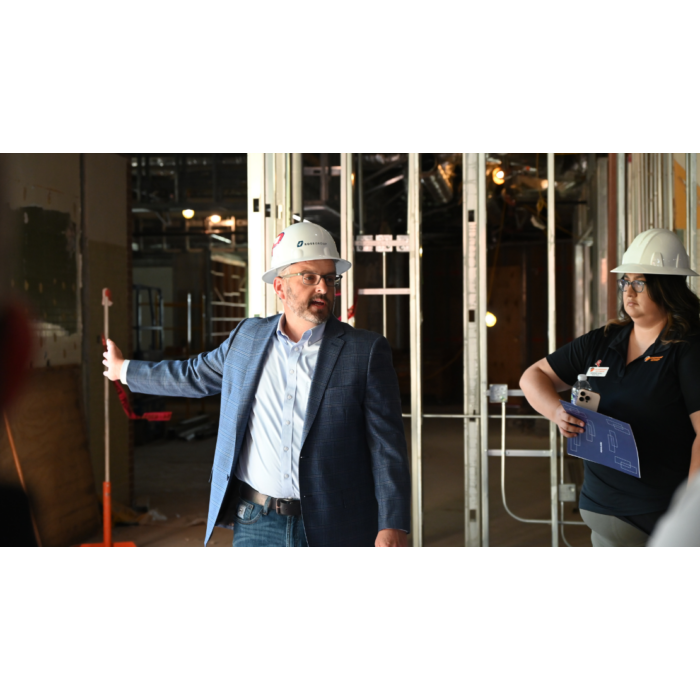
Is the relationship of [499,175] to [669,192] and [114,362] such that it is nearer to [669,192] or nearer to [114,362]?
[669,192]

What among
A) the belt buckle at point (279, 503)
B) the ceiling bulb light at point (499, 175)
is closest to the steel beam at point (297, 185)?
the belt buckle at point (279, 503)

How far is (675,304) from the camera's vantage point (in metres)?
2.39

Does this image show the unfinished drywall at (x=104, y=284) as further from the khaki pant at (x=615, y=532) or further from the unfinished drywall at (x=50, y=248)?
the khaki pant at (x=615, y=532)

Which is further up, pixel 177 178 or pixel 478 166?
pixel 177 178

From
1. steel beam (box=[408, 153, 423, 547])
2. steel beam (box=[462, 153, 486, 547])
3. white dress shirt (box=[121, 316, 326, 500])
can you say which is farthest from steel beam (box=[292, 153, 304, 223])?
white dress shirt (box=[121, 316, 326, 500])

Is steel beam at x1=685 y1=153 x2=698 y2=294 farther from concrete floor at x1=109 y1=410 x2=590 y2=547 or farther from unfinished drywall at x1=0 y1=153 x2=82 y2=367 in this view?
unfinished drywall at x1=0 y1=153 x2=82 y2=367

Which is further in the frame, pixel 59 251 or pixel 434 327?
pixel 434 327

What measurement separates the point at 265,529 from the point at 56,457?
3.68 meters

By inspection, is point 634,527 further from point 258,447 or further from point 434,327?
point 434,327

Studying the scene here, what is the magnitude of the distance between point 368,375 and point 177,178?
350 inches

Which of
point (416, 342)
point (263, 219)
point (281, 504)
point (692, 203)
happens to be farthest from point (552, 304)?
point (281, 504)

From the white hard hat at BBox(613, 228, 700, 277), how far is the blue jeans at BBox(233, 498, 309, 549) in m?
1.52

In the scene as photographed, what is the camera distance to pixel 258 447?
93.8 inches
